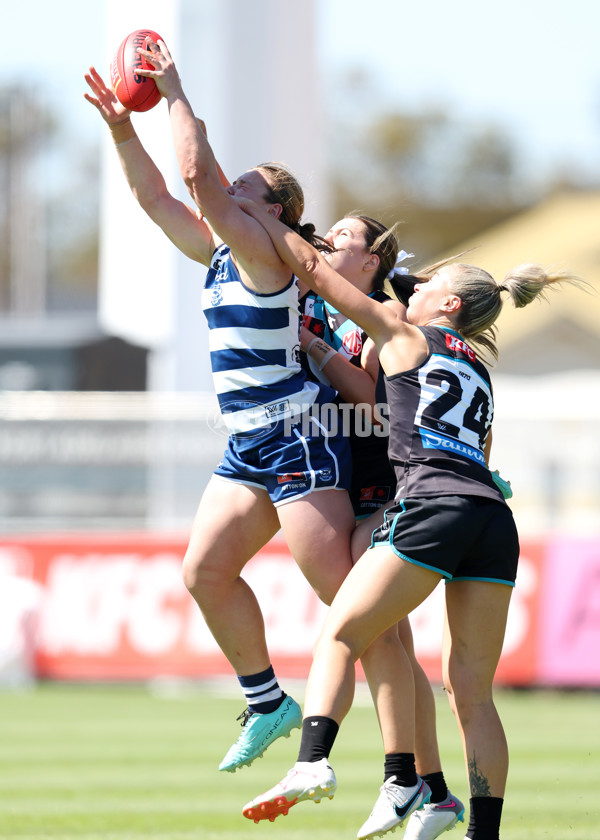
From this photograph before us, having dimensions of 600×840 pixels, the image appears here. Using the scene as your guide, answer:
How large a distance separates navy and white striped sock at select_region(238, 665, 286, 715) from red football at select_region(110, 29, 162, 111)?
230cm

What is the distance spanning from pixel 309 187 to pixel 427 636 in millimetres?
7333

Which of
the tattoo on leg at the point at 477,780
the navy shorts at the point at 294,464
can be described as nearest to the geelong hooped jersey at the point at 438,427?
the navy shorts at the point at 294,464

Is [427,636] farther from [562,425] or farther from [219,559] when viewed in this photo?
[219,559]

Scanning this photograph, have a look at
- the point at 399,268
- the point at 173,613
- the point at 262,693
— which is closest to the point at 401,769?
the point at 262,693

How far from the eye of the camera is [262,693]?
550cm

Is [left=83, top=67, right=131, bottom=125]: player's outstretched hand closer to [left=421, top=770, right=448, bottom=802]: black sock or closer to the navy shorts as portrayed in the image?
the navy shorts

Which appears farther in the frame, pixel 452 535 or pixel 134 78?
pixel 134 78

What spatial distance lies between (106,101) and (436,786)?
3035mm

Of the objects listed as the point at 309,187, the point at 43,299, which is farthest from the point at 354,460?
the point at 43,299

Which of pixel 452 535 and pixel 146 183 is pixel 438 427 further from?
pixel 146 183

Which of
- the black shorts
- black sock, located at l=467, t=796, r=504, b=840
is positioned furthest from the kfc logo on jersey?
black sock, located at l=467, t=796, r=504, b=840

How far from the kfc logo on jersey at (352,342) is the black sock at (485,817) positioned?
1.82m

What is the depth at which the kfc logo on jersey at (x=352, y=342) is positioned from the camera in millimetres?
5641
